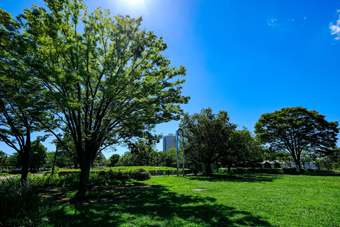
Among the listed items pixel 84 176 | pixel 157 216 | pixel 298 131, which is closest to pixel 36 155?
pixel 84 176

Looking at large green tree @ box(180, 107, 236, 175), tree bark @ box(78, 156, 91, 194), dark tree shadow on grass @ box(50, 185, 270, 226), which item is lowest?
dark tree shadow on grass @ box(50, 185, 270, 226)

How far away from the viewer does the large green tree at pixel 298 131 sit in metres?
30.2

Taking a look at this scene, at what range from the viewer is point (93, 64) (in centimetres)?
954

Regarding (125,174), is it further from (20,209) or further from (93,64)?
(20,209)

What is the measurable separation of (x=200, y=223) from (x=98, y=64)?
9523 mm

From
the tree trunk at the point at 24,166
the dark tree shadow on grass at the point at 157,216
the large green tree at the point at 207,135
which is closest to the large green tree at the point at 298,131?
the large green tree at the point at 207,135

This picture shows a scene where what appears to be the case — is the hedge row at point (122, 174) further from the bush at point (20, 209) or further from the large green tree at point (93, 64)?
the bush at point (20, 209)

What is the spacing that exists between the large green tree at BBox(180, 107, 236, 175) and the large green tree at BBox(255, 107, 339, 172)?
49.6 ft

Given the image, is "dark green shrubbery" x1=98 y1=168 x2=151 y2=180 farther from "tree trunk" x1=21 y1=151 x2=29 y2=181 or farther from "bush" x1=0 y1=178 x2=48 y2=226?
"bush" x1=0 y1=178 x2=48 y2=226

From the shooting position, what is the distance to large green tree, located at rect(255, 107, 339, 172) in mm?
30219

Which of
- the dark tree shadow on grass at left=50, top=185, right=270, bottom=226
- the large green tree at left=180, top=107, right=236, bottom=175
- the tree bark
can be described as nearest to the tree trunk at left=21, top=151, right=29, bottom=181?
the tree bark

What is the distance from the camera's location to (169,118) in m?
11.9

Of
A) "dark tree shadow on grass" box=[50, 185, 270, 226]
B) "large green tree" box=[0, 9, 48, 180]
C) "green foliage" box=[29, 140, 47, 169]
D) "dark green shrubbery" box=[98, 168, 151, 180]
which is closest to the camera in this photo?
"dark tree shadow on grass" box=[50, 185, 270, 226]

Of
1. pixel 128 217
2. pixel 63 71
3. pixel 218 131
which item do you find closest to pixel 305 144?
pixel 218 131
